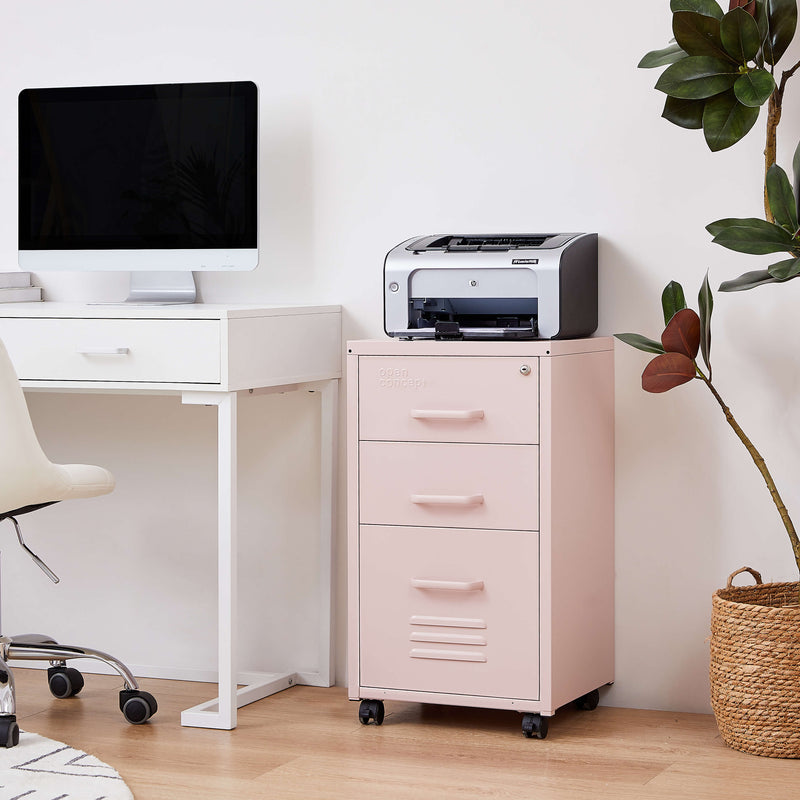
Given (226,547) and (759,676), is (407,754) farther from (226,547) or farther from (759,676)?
(759,676)

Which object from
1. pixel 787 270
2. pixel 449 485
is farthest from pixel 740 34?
pixel 449 485

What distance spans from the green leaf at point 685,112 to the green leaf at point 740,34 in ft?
0.42

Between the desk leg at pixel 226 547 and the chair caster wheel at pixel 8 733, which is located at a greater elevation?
the desk leg at pixel 226 547

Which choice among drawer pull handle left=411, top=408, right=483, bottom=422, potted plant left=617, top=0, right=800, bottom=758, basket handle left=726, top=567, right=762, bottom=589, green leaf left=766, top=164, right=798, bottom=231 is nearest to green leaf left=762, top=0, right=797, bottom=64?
potted plant left=617, top=0, right=800, bottom=758

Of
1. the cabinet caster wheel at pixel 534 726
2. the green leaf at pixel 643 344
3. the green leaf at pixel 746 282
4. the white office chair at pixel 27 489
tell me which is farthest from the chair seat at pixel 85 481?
the green leaf at pixel 746 282

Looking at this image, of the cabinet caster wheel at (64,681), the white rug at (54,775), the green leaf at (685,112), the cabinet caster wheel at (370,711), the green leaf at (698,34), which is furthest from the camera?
the cabinet caster wheel at (64,681)

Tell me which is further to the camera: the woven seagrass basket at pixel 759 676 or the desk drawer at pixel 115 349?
the desk drawer at pixel 115 349

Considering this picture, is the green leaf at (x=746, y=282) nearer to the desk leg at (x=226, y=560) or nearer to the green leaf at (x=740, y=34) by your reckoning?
the green leaf at (x=740, y=34)

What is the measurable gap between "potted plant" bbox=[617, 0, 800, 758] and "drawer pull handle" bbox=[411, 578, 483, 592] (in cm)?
49

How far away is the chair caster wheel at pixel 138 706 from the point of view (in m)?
2.88

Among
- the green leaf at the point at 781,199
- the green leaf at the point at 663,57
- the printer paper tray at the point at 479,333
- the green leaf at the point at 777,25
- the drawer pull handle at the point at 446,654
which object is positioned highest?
the green leaf at the point at 777,25

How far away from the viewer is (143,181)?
3.18 m

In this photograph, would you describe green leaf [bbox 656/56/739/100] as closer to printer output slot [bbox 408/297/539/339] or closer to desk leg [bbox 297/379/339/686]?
printer output slot [bbox 408/297/539/339]

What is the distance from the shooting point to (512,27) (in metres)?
3.07
